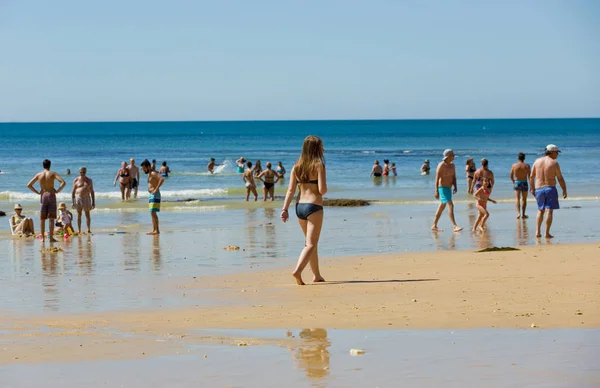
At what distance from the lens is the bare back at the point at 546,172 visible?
44.9ft

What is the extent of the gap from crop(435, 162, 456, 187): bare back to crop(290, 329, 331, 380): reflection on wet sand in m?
9.22

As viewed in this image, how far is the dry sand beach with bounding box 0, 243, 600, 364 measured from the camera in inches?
272

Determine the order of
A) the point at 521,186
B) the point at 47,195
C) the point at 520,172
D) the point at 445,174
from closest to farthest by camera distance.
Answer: the point at 445,174
the point at 47,195
the point at 521,186
the point at 520,172

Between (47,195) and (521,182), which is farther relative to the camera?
(521,182)

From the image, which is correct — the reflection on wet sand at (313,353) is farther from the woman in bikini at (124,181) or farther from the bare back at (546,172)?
the woman in bikini at (124,181)

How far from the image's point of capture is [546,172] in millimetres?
13758

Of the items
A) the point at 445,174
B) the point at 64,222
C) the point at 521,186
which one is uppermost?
the point at 445,174

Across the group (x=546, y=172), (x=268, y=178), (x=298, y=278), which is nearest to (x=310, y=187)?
(x=298, y=278)

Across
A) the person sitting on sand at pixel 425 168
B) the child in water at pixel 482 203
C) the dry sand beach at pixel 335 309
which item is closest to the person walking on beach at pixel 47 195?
the dry sand beach at pixel 335 309

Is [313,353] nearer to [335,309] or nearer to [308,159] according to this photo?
[335,309]

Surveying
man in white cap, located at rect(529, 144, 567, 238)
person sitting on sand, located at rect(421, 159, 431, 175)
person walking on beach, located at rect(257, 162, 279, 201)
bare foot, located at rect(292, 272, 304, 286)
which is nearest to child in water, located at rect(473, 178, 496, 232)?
man in white cap, located at rect(529, 144, 567, 238)

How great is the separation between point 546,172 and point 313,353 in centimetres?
846

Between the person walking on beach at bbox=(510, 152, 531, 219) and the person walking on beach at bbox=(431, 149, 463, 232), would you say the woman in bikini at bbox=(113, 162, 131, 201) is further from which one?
the person walking on beach at bbox=(431, 149, 463, 232)

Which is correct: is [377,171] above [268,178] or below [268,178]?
below
